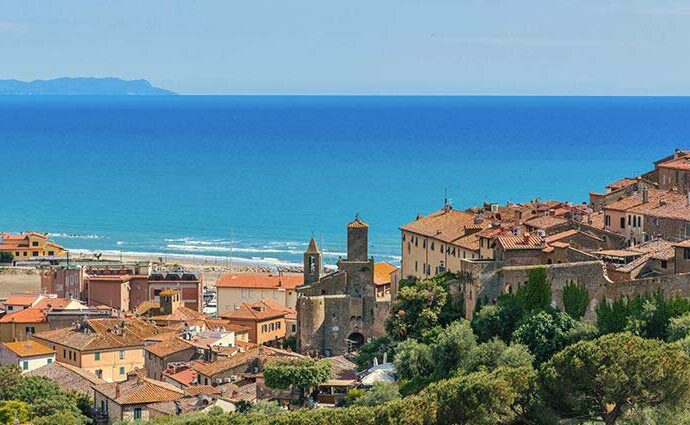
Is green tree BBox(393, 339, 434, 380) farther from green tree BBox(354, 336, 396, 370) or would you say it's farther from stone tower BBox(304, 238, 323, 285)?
stone tower BBox(304, 238, 323, 285)

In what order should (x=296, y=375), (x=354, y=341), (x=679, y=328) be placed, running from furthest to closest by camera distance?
(x=354, y=341) < (x=296, y=375) < (x=679, y=328)

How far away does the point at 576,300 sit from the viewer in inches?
1729

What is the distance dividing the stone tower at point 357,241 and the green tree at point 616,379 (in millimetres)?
18716

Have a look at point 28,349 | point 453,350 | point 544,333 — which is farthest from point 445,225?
point 28,349

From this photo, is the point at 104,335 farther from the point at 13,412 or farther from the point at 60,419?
Result: the point at 60,419

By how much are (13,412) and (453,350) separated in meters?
13.2

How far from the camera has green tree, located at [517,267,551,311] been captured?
44250 mm

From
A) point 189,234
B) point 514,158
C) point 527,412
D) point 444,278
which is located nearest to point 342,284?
point 444,278

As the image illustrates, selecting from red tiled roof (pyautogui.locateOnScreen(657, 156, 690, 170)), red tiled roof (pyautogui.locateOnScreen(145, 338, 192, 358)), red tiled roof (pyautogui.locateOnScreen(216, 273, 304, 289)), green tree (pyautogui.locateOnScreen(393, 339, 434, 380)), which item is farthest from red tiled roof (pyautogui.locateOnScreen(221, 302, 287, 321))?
red tiled roof (pyautogui.locateOnScreen(657, 156, 690, 170))

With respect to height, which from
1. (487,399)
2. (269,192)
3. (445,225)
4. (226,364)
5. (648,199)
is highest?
(269,192)

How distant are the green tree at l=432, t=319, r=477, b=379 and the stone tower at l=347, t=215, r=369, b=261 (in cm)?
1000

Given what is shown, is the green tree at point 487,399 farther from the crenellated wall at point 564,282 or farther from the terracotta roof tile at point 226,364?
the terracotta roof tile at point 226,364

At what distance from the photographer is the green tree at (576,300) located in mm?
43781

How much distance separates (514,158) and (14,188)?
209ft
